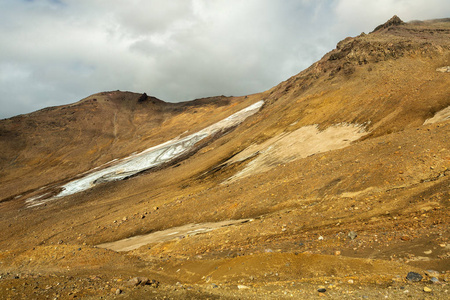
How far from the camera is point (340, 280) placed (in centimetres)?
675

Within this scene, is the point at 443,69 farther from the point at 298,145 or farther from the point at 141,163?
the point at 141,163

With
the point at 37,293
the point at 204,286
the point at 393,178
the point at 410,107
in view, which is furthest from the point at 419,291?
the point at 410,107

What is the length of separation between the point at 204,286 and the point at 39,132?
84.7 metres

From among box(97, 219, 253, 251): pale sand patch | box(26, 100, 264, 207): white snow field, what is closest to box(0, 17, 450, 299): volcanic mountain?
box(97, 219, 253, 251): pale sand patch

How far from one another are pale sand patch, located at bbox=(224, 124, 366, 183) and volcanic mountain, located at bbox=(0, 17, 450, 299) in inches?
→ 6.6

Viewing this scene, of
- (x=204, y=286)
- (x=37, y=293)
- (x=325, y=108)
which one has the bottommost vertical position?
(x=204, y=286)

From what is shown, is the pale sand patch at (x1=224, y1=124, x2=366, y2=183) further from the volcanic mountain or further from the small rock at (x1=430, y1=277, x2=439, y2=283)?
the small rock at (x1=430, y1=277, x2=439, y2=283)

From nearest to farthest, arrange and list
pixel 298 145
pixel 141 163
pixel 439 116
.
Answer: pixel 439 116
pixel 298 145
pixel 141 163

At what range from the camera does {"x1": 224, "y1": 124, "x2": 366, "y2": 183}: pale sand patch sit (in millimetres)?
20781

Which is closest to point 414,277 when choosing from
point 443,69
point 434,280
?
point 434,280

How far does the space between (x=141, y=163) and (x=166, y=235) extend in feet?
105

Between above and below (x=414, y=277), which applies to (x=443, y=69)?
above

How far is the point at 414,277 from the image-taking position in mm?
6152

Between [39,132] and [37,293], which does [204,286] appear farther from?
[39,132]
